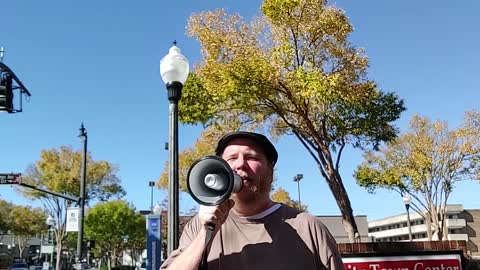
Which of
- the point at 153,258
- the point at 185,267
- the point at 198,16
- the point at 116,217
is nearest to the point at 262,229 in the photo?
the point at 185,267

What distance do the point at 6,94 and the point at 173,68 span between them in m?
5.95

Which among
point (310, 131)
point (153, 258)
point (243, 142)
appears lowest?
point (153, 258)

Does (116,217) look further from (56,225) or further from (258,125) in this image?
(258,125)

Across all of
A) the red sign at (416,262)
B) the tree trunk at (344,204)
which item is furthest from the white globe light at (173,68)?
the tree trunk at (344,204)

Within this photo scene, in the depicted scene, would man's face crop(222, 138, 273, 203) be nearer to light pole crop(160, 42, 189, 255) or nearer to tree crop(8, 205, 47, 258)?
light pole crop(160, 42, 189, 255)

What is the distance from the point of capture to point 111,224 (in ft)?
139

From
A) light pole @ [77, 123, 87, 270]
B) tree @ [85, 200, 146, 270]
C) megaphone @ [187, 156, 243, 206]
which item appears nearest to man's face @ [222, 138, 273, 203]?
megaphone @ [187, 156, 243, 206]

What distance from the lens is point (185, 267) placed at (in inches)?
58.7

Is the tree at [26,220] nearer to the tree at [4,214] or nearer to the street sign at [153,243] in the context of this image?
the tree at [4,214]

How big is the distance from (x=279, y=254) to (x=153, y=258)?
968cm

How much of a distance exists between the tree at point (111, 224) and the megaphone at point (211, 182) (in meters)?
41.2

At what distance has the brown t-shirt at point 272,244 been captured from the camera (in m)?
1.58

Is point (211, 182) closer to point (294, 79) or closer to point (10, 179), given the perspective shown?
point (294, 79)

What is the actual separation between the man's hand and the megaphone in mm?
20
